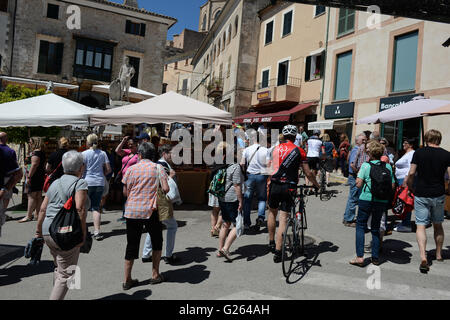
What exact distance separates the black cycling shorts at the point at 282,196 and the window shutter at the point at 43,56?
93.2 ft

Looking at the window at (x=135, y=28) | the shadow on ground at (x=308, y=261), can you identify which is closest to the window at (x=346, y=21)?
the shadow on ground at (x=308, y=261)

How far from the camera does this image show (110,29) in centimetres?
2973

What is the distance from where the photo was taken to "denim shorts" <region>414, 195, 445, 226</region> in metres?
4.82

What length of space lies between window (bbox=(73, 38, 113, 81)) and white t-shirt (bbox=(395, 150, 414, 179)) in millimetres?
27644

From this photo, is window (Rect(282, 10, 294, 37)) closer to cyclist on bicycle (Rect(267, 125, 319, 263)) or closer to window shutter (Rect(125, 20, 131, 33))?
window shutter (Rect(125, 20, 131, 33))

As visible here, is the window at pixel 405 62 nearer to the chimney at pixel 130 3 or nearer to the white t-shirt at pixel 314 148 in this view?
the white t-shirt at pixel 314 148

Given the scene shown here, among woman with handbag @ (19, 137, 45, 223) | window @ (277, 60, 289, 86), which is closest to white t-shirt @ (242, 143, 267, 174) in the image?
woman with handbag @ (19, 137, 45, 223)

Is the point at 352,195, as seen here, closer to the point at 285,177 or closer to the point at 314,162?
the point at 285,177

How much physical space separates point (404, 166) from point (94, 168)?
599 cm

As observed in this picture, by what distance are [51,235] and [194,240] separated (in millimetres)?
3319

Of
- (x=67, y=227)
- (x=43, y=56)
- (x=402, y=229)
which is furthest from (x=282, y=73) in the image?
(x=67, y=227)

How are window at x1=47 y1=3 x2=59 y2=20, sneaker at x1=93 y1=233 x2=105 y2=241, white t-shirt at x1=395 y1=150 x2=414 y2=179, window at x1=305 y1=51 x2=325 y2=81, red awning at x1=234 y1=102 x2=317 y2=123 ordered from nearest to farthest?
sneaker at x1=93 y1=233 x2=105 y2=241, white t-shirt at x1=395 y1=150 x2=414 y2=179, window at x1=305 y1=51 x2=325 y2=81, red awning at x1=234 y1=102 x2=317 y2=123, window at x1=47 y1=3 x2=59 y2=20
